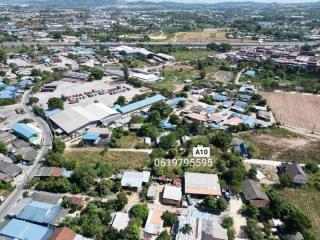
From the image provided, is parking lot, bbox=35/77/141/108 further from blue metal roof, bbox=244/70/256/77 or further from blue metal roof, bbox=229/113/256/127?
blue metal roof, bbox=244/70/256/77

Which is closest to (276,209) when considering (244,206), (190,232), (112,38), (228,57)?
(244,206)

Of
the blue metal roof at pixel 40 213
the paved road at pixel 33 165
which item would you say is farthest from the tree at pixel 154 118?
the blue metal roof at pixel 40 213

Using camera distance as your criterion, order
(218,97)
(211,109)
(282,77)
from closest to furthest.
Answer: (211,109) → (218,97) → (282,77)

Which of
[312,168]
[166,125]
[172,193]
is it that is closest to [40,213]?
[172,193]

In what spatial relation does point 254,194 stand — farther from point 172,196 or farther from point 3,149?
point 3,149

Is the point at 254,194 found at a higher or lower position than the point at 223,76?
higher

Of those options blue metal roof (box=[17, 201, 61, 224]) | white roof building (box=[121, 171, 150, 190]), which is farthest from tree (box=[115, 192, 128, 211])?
blue metal roof (box=[17, 201, 61, 224])
